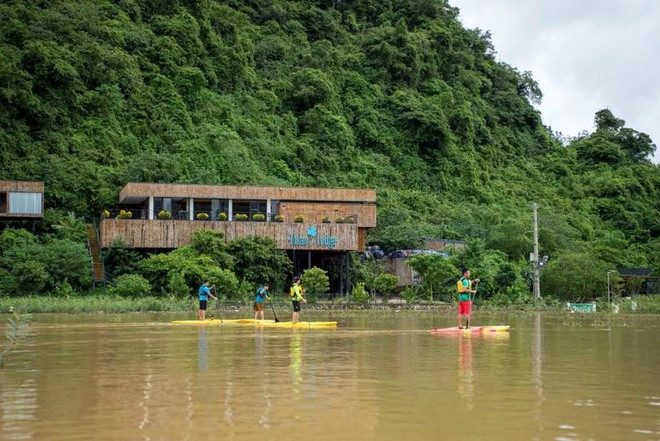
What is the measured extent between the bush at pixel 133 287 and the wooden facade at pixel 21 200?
30.0 ft

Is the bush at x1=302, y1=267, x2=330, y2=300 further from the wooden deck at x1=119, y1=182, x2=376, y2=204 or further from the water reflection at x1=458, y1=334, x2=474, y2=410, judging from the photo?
the water reflection at x1=458, y1=334, x2=474, y2=410

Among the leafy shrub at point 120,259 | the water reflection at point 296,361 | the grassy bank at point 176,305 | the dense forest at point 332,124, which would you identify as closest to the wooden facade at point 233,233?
the leafy shrub at point 120,259

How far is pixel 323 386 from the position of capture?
35.4ft

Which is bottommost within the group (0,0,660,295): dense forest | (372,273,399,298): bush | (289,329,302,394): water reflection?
(289,329,302,394): water reflection

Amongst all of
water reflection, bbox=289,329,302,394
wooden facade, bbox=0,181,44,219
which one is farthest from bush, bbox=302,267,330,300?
water reflection, bbox=289,329,302,394

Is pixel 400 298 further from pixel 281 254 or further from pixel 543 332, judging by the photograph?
pixel 543 332

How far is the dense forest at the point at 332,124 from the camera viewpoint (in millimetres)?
56219

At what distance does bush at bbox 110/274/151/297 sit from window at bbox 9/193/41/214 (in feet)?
30.1

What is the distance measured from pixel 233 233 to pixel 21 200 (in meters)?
11.2

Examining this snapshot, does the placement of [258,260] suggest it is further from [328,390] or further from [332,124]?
[328,390]

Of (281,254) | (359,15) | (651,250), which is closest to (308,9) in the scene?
(359,15)

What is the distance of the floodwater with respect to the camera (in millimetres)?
8016

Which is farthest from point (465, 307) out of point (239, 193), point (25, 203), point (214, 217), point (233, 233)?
point (25, 203)

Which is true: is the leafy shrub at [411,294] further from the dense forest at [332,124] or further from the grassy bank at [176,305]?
the dense forest at [332,124]
